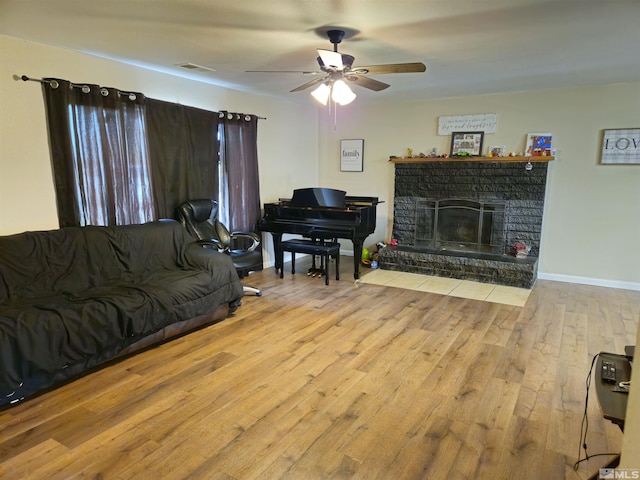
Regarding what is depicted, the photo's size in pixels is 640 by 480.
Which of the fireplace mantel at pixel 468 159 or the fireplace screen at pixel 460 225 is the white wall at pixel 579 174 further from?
the fireplace screen at pixel 460 225

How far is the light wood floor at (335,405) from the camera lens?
1.86m

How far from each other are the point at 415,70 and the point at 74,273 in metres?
2.92

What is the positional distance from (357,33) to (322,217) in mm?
2471

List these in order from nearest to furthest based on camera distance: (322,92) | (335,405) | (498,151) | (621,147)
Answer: (335,405), (322,92), (621,147), (498,151)

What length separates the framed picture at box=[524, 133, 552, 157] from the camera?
480cm

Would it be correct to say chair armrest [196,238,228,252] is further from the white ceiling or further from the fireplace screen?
the fireplace screen

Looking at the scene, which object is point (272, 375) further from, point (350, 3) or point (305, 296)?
point (350, 3)

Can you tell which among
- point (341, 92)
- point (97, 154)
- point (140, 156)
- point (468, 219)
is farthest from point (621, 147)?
point (97, 154)

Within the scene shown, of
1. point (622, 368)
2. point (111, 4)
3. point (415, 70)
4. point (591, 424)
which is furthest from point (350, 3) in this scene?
point (591, 424)

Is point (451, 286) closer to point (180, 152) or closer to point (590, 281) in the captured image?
point (590, 281)

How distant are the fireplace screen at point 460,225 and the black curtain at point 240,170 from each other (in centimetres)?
233

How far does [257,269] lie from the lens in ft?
17.5

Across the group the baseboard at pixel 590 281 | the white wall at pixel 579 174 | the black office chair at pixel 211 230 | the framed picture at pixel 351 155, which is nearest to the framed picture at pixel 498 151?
the white wall at pixel 579 174

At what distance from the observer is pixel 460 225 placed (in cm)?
547
